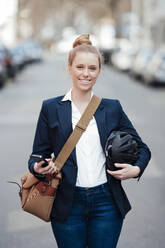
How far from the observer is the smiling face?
2.47 metres

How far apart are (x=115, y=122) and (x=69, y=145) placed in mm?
277

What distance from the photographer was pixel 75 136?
2.43 m

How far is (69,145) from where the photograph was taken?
2439 millimetres

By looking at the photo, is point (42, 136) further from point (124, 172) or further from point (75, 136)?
point (124, 172)

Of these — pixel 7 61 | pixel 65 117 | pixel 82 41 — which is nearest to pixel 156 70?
pixel 7 61

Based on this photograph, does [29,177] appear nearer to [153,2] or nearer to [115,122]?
[115,122]

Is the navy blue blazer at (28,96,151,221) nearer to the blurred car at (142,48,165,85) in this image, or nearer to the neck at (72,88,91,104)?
the neck at (72,88,91,104)

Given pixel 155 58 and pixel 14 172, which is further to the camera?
pixel 155 58

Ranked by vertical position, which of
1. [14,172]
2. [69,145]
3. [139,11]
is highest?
[69,145]

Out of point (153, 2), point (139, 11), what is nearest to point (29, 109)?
point (153, 2)

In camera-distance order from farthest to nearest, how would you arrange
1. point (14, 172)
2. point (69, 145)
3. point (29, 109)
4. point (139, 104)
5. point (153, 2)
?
point (153, 2) < point (139, 104) < point (29, 109) < point (14, 172) < point (69, 145)

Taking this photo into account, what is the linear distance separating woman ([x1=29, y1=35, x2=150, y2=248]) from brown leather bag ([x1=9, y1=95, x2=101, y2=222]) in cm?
3

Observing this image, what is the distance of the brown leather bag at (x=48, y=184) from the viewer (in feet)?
8.01

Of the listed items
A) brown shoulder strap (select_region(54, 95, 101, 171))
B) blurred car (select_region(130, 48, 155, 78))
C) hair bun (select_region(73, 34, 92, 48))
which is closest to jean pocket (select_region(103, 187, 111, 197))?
brown shoulder strap (select_region(54, 95, 101, 171))
